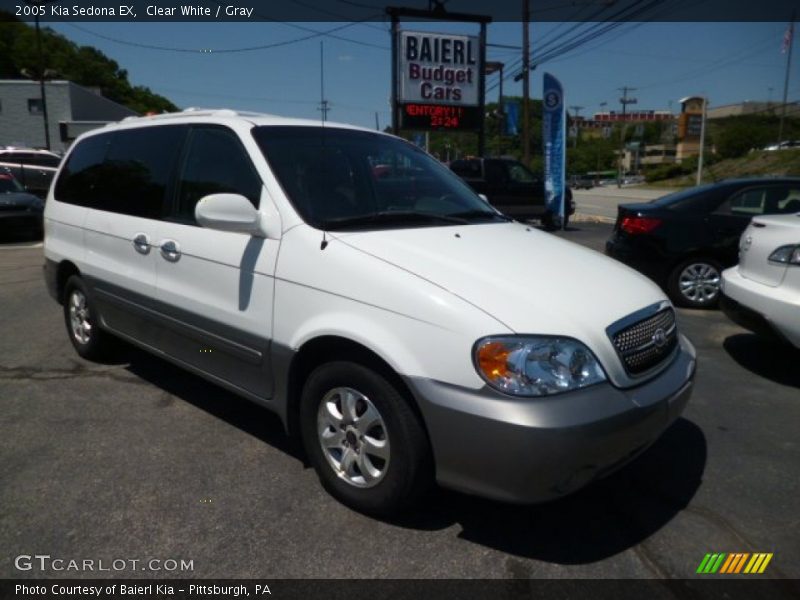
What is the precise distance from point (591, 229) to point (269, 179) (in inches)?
590

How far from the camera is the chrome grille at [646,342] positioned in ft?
8.38

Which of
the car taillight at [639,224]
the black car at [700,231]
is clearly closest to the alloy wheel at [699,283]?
the black car at [700,231]

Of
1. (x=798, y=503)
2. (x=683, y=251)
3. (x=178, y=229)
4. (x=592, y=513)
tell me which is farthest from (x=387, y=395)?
(x=683, y=251)

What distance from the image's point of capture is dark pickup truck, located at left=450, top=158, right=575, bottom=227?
15859 mm

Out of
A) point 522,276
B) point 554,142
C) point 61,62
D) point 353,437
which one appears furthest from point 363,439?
point 61,62

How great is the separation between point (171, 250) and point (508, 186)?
13.3 m

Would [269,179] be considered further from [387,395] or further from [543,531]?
[543,531]

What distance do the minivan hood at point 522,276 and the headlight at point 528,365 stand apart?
55mm

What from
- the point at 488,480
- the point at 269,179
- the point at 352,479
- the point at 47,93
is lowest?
the point at 352,479

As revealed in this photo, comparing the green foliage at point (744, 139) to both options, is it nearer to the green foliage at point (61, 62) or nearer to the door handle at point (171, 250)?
the green foliage at point (61, 62)

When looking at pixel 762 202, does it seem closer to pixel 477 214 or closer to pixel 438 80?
pixel 477 214

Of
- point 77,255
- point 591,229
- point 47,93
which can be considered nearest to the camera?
point 77,255

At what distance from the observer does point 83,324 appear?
476 centimetres
